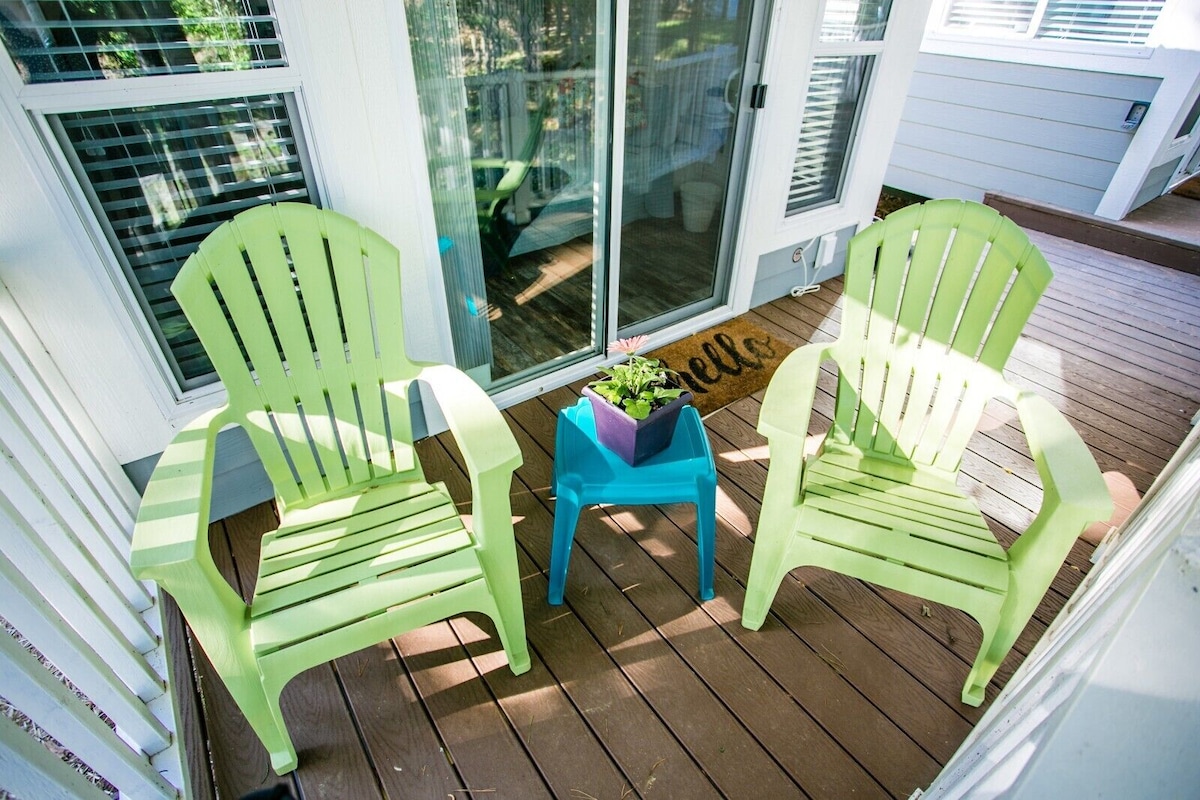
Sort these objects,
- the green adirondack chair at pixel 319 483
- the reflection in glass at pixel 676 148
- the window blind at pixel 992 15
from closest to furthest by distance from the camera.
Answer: the green adirondack chair at pixel 319 483 → the reflection in glass at pixel 676 148 → the window blind at pixel 992 15

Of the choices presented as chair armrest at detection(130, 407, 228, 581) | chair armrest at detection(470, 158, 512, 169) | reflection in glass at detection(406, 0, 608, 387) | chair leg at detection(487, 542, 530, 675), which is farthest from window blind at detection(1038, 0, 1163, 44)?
chair armrest at detection(130, 407, 228, 581)

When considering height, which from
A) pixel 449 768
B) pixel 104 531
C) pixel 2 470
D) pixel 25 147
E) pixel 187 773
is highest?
pixel 25 147

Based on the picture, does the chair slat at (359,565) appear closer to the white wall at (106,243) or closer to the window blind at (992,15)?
the white wall at (106,243)

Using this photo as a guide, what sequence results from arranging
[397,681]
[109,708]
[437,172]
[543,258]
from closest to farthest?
1. [109,708]
2. [397,681]
3. [437,172]
4. [543,258]

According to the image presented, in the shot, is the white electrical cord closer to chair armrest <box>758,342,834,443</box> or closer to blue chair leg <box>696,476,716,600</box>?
chair armrest <box>758,342,834,443</box>

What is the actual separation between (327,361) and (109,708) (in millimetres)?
865

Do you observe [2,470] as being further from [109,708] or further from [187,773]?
[187,773]

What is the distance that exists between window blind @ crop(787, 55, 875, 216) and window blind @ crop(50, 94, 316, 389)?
2.25 m

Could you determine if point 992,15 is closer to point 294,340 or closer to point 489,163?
point 489,163

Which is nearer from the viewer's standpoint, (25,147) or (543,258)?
(25,147)

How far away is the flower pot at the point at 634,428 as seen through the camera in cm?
155

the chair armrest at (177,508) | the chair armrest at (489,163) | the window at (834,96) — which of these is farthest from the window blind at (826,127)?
the chair armrest at (177,508)

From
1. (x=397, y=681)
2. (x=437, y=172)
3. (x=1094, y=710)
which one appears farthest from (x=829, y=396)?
(x=1094, y=710)

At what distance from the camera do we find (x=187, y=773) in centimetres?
126
